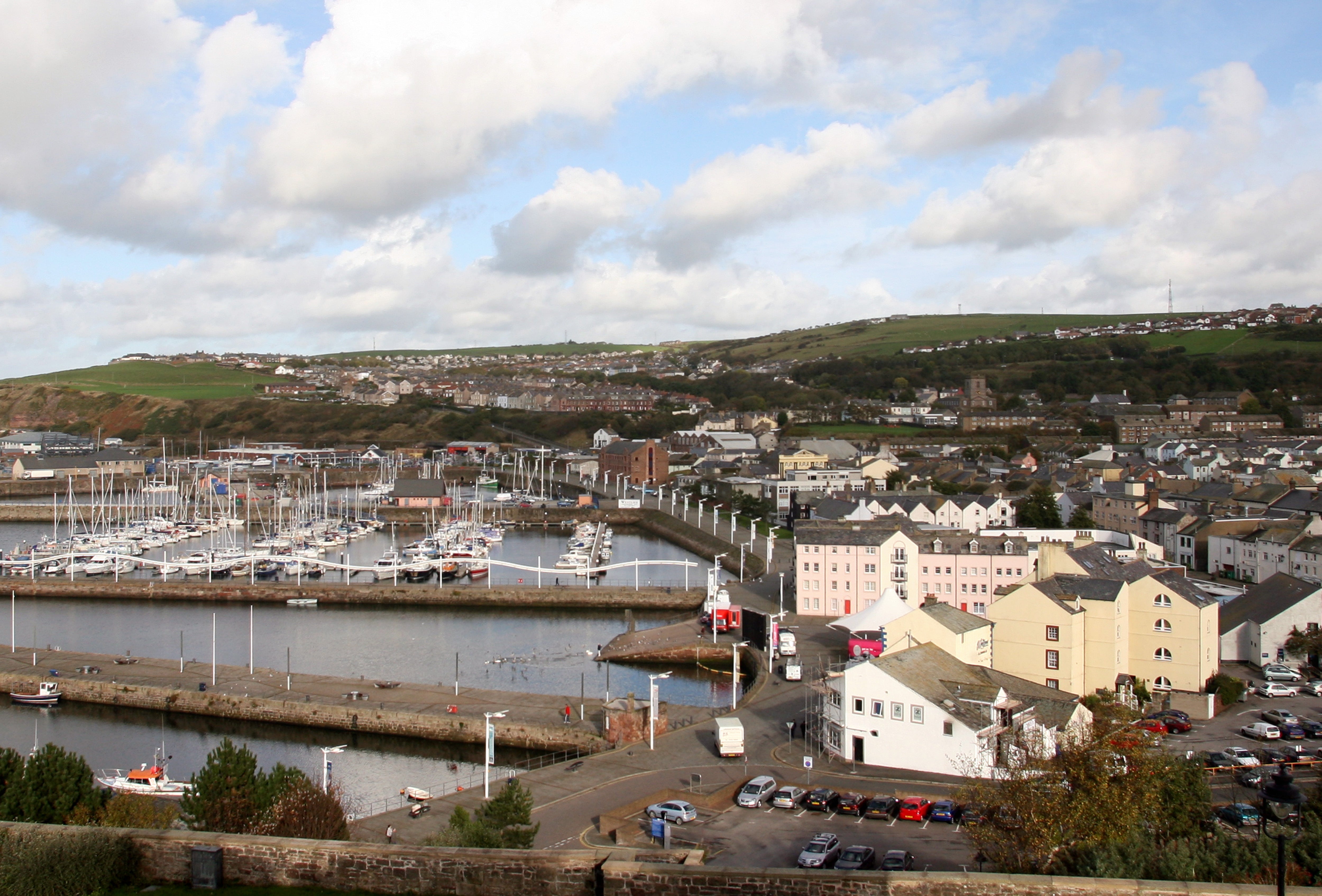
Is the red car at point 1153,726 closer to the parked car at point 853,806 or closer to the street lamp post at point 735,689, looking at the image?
the parked car at point 853,806

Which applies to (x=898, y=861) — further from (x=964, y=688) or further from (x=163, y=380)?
(x=163, y=380)

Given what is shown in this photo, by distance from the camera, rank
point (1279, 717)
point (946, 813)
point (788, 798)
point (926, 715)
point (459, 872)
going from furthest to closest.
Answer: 1. point (1279, 717)
2. point (926, 715)
3. point (788, 798)
4. point (946, 813)
5. point (459, 872)

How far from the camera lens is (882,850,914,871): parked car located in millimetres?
7875

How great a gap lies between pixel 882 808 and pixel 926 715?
6.07 feet

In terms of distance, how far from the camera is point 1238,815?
890cm

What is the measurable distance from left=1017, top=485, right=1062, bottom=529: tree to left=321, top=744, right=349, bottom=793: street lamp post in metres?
20.4

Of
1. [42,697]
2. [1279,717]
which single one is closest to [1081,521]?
[1279,717]

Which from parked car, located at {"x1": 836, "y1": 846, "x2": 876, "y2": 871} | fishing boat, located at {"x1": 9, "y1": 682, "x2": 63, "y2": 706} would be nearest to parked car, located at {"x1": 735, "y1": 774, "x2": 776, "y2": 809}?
parked car, located at {"x1": 836, "y1": 846, "x2": 876, "y2": 871}

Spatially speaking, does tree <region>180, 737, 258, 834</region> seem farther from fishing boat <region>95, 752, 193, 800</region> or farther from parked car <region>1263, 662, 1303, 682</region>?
parked car <region>1263, 662, 1303, 682</region>

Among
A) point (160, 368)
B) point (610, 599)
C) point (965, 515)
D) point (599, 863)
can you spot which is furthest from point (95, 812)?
point (160, 368)

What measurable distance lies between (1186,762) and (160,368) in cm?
11298

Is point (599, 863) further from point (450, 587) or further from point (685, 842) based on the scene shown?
point (450, 587)

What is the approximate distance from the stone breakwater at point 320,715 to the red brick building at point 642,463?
120ft

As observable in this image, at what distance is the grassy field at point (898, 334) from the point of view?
10162 centimetres
